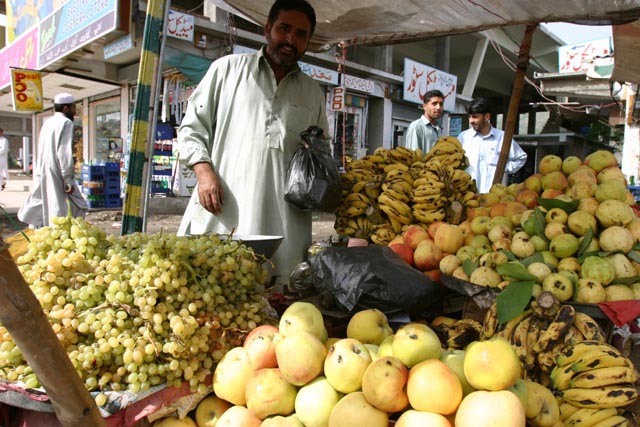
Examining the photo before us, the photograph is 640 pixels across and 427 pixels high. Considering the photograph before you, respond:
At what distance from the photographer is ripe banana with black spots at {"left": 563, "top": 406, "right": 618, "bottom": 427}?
1.31 metres

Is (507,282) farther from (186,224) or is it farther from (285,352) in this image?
(186,224)

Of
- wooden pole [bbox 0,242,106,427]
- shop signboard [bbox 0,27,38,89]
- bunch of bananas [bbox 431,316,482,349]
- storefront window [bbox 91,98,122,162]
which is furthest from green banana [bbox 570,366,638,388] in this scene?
shop signboard [bbox 0,27,38,89]

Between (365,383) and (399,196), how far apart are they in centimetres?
156

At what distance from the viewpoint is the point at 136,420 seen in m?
1.28

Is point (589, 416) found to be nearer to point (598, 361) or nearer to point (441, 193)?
point (598, 361)

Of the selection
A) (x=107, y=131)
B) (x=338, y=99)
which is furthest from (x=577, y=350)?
(x=107, y=131)

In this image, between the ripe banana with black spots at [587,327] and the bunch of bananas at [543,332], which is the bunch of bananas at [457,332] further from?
the ripe banana with black spots at [587,327]

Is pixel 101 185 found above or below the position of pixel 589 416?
above

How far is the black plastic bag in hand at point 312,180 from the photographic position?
96.0 inches

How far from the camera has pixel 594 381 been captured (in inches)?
53.3

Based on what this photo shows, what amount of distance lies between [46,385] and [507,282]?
163cm

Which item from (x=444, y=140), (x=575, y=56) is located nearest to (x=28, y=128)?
(x=575, y=56)

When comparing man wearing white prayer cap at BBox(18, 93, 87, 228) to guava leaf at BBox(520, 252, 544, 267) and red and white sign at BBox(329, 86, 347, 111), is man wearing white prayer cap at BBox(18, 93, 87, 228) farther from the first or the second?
red and white sign at BBox(329, 86, 347, 111)

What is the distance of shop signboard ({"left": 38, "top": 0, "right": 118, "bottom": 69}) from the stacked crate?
261cm
